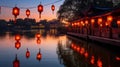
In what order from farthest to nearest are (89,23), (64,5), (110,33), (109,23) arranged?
(64,5) → (89,23) → (109,23) → (110,33)

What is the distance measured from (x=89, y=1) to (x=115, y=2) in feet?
21.2

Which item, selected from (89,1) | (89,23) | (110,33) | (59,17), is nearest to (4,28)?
(59,17)

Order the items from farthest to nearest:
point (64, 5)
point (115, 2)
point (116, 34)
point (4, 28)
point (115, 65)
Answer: point (4, 28)
point (64, 5)
point (115, 2)
point (116, 34)
point (115, 65)

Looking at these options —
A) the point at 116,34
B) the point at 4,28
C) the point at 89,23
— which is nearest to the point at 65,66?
the point at 116,34

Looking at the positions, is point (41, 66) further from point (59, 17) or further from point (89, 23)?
point (59, 17)

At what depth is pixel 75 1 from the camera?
6575cm

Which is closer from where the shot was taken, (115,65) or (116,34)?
(115,65)


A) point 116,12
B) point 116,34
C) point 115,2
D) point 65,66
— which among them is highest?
point 115,2

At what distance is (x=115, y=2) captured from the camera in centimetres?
6300

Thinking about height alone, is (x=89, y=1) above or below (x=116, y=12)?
above

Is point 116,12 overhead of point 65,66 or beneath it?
overhead

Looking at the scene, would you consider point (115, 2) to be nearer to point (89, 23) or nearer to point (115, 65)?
point (89, 23)

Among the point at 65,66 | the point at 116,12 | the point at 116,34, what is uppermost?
the point at 116,12

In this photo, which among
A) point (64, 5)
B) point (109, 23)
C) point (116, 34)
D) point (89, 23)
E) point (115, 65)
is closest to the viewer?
point (115, 65)
